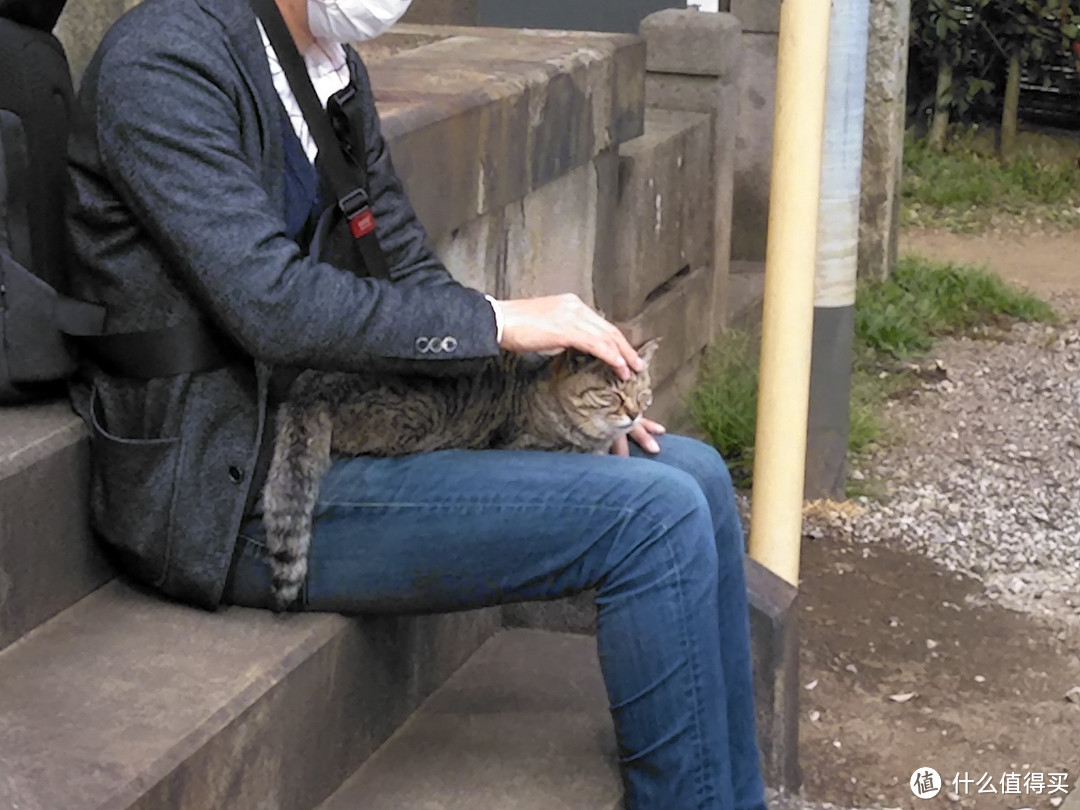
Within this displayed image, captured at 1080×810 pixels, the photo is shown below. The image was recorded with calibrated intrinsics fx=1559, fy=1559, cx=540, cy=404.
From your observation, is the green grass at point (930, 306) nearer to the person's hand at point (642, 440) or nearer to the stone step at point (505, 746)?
the stone step at point (505, 746)

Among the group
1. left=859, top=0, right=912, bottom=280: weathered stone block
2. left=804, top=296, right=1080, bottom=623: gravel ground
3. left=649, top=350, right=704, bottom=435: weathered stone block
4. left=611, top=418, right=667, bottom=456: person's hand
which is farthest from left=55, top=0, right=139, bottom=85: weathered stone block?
left=859, top=0, right=912, bottom=280: weathered stone block

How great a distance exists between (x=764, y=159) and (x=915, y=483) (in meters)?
2.06

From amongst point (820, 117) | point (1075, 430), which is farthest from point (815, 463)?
point (820, 117)

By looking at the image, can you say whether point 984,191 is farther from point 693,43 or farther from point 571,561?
point 571,561

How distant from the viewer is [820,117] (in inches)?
129

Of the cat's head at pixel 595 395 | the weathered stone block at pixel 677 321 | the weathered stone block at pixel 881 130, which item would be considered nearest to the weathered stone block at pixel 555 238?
the weathered stone block at pixel 677 321

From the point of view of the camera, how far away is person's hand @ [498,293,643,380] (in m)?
2.26

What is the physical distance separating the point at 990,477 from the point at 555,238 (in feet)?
5.55

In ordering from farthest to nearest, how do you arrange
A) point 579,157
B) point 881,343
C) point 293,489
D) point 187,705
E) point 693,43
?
point 881,343 → point 693,43 → point 579,157 → point 293,489 → point 187,705

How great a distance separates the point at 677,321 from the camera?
520 centimetres

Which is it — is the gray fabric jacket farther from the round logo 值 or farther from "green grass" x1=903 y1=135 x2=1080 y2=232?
"green grass" x1=903 y1=135 x2=1080 y2=232

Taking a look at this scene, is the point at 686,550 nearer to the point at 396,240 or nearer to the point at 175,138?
the point at 396,240

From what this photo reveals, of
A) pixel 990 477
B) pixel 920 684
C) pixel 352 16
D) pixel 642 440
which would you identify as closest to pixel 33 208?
pixel 352 16

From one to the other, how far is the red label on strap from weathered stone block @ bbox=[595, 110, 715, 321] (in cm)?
228
